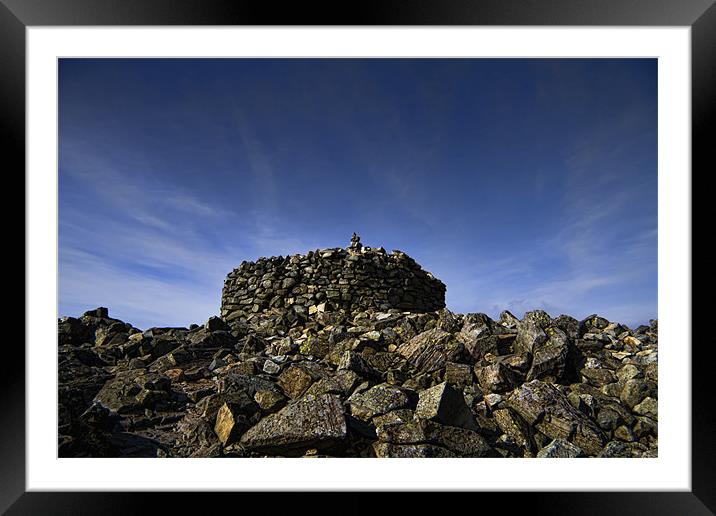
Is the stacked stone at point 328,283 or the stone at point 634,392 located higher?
the stacked stone at point 328,283

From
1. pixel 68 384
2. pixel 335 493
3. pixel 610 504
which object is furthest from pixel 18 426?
pixel 610 504

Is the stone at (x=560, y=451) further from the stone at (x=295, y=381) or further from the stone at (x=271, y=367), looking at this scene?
the stone at (x=271, y=367)

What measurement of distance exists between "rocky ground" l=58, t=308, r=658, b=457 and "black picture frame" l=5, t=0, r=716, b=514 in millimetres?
979

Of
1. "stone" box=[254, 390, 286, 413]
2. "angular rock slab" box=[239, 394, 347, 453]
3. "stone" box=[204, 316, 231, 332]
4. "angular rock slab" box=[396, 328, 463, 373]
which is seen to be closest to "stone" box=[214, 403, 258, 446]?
"angular rock slab" box=[239, 394, 347, 453]

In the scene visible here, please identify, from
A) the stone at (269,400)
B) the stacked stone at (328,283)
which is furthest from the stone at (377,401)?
the stacked stone at (328,283)

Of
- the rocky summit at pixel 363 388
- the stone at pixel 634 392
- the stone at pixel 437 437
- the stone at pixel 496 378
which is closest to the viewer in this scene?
the stone at pixel 437 437

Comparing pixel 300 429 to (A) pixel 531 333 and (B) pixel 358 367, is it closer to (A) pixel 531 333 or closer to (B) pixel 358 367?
(B) pixel 358 367

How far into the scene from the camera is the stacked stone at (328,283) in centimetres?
902

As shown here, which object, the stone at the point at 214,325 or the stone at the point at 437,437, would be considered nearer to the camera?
the stone at the point at 437,437

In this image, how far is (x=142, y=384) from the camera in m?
4.43

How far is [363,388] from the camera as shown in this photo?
13.3 ft

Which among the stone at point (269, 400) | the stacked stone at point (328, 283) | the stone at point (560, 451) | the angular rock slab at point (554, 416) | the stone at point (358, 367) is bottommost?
the stone at point (560, 451)
